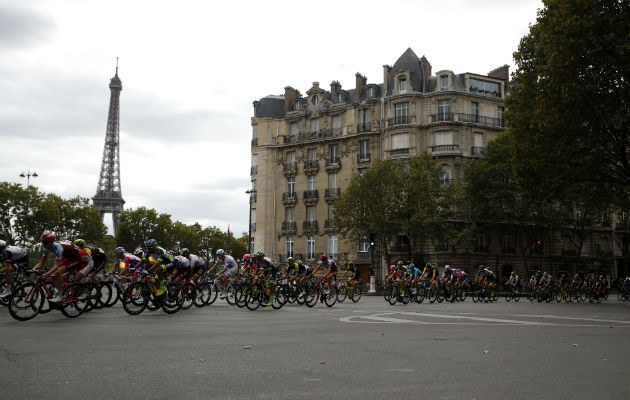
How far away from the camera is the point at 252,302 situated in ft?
59.9

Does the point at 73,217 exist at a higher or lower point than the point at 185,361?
higher

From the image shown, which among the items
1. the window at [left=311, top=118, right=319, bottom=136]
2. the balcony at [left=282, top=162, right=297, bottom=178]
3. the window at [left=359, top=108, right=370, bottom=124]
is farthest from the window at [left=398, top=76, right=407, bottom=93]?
the balcony at [left=282, top=162, right=297, bottom=178]

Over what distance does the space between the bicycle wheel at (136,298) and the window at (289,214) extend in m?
46.1

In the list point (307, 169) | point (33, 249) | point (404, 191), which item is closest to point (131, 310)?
point (404, 191)

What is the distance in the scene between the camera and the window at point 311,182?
199ft

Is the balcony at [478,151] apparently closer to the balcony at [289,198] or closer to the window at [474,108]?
the window at [474,108]

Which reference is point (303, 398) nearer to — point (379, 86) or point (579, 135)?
point (579, 135)

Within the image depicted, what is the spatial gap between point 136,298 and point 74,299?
195 cm

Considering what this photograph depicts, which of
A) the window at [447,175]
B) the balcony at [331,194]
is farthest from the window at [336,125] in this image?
the window at [447,175]

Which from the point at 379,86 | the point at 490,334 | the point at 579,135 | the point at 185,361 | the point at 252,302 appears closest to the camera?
the point at 185,361

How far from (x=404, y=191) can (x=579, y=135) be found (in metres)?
22.3

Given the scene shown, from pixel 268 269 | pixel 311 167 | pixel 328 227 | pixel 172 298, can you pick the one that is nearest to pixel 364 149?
pixel 311 167

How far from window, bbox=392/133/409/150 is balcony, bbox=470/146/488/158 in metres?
5.63

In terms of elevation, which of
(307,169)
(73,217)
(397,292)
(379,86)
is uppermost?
(379,86)
